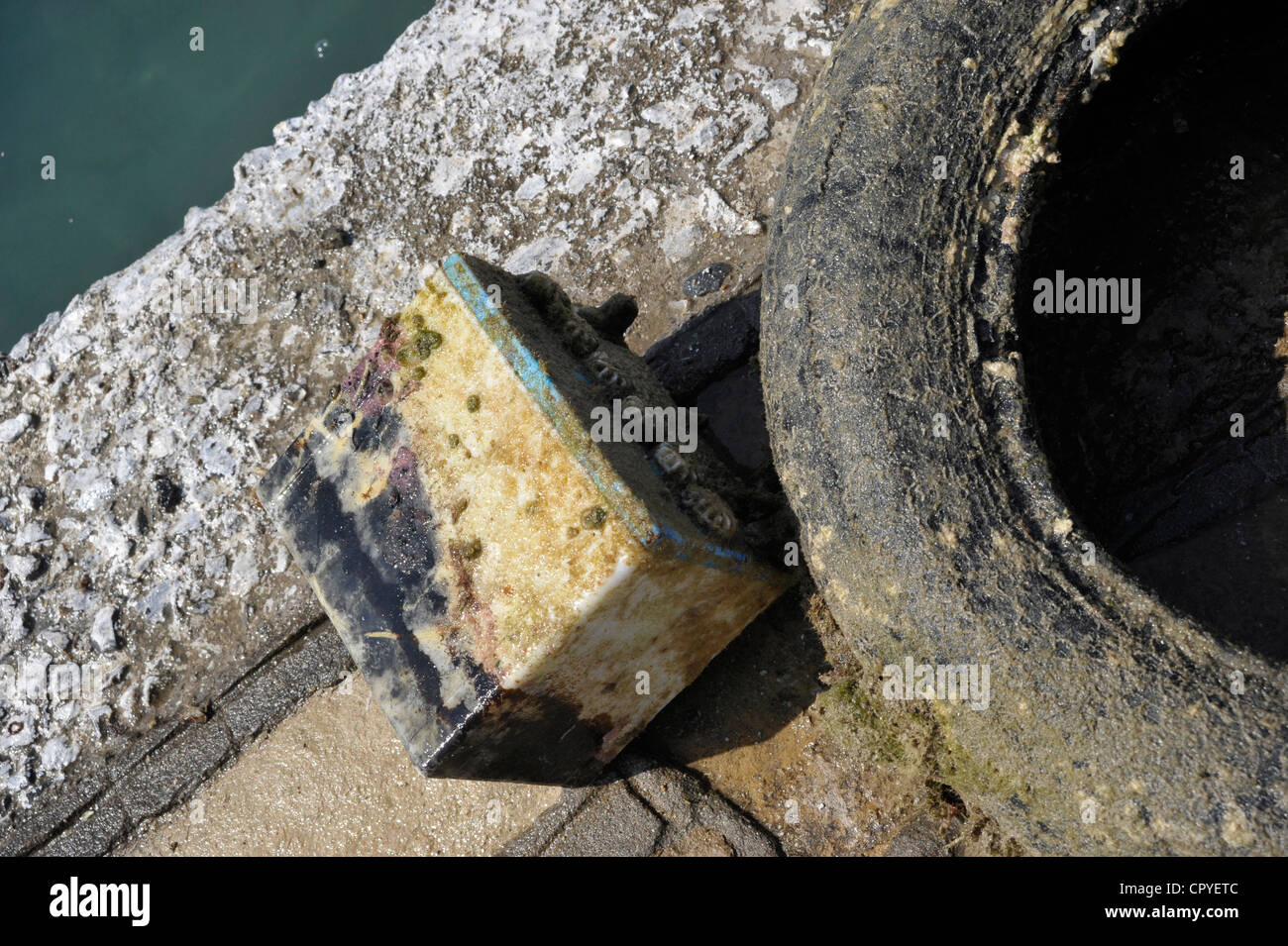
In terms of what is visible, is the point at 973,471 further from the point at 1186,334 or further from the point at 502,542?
the point at 1186,334

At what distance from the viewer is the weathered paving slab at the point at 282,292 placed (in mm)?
3598

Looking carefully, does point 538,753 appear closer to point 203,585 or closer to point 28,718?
point 203,585

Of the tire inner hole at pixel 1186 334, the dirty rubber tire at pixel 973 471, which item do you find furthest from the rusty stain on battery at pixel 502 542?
the tire inner hole at pixel 1186 334

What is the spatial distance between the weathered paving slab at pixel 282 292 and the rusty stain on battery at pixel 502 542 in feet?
3.35

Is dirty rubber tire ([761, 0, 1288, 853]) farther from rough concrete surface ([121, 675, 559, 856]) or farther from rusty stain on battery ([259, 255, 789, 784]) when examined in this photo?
rough concrete surface ([121, 675, 559, 856])

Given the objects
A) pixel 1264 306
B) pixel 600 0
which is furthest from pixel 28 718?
pixel 1264 306

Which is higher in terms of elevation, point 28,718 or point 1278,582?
point 28,718

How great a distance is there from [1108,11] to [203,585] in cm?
333

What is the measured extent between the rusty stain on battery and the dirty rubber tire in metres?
0.39

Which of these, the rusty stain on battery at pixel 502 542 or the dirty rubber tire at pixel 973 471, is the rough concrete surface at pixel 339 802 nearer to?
the rusty stain on battery at pixel 502 542

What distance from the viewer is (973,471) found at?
208 centimetres

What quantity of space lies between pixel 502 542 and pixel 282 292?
90.3 inches

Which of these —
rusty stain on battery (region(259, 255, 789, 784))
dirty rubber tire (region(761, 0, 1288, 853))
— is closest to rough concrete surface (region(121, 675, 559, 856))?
rusty stain on battery (region(259, 255, 789, 784))

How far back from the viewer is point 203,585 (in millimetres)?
3680
